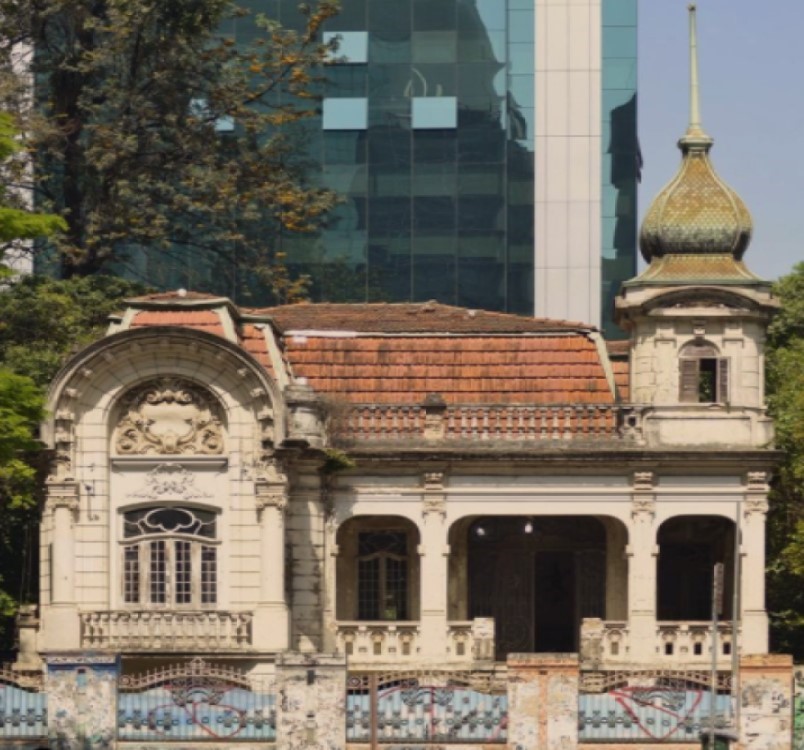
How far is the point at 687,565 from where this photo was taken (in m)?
61.4

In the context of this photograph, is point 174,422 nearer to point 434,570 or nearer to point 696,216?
point 434,570

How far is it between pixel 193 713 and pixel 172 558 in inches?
307

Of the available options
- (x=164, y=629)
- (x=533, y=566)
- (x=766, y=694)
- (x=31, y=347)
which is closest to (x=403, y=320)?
(x=533, y=566)

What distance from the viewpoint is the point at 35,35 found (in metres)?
73.5

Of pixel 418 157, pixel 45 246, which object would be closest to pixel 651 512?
pixel 45 246

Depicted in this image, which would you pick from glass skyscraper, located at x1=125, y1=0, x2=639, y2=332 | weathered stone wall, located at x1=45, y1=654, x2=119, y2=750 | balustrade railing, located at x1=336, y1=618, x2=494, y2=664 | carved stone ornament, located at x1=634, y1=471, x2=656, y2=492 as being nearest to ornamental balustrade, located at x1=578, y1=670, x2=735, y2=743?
weathered stone wall, located at x1=45, y1=654, x2=119, y2=750

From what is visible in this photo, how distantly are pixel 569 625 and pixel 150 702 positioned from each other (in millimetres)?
14061

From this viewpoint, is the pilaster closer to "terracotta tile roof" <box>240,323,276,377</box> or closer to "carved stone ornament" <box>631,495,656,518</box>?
"terracotta tile roof" <box>240,323,276,377</box>

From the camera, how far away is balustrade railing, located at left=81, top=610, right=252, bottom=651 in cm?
5597

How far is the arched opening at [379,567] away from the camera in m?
60.3

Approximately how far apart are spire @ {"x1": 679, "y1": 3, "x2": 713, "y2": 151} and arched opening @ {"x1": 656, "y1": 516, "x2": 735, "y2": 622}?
709cm

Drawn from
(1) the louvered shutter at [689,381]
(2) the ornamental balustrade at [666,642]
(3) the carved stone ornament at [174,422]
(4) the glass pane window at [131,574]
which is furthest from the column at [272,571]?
(1) the louvered shutter at [689,381]

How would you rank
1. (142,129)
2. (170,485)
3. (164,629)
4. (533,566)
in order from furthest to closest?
(142,129) < (533,566) < (170,485) < (164,629)

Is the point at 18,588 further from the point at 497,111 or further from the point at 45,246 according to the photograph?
the point at 497,111
